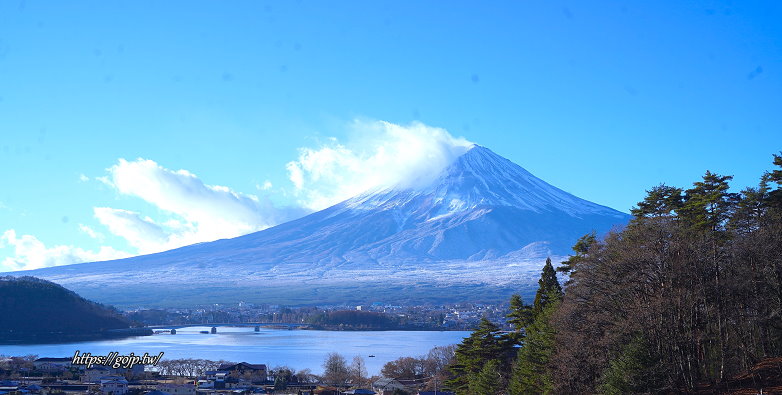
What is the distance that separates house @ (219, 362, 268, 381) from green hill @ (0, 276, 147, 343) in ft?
105

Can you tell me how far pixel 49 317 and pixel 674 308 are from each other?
70842 millimetres

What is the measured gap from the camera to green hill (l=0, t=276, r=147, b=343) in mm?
73562

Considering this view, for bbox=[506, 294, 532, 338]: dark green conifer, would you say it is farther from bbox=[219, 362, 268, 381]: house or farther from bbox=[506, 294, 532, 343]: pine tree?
bbox=[219, 362, 268, 381]: house

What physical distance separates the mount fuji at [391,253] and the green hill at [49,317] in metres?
44.1

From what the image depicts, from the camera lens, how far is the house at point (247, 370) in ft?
143

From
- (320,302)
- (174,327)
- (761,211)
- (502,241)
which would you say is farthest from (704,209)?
(502,241)

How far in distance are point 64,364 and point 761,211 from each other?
38.1m

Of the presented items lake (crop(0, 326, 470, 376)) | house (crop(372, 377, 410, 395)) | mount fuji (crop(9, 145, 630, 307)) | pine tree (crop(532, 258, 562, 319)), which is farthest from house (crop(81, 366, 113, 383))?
mount fuji (crop(9, 145, 630, 307))

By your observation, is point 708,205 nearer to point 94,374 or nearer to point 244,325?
point 94,374

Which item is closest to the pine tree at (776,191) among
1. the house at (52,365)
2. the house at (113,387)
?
the house at (113,387)

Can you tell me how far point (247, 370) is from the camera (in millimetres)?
44750

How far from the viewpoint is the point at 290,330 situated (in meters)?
94.1

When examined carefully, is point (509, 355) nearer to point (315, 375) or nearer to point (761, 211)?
point (761, 211)

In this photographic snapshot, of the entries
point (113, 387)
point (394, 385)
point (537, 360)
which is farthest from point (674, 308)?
point (113, 387)
